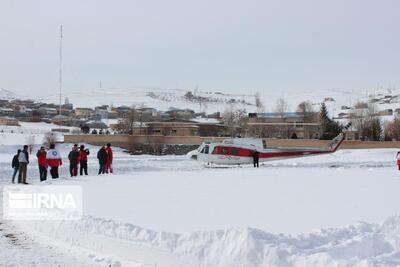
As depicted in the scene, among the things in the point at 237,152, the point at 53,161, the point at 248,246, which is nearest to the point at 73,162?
the point at 53,161

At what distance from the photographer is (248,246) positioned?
7402 mm

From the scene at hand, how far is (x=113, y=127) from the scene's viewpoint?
384 feet

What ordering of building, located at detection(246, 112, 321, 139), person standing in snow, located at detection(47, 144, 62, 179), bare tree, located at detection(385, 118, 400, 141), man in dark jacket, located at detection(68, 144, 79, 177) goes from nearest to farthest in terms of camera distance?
1. person standing in snow, located at detection(47, 144, 62, 179)
2. man in dark jacket, located at detection(68, 144, 79, 177)
3. bare tree, located at detection(385, 118, 400, 141)
4. building, located at detection(246, 112, 321, 139)

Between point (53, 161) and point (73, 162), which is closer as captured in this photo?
point (53, 161)

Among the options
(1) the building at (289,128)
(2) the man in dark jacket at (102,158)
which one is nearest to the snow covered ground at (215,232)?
(2) the man in dark jacket at (102,158)

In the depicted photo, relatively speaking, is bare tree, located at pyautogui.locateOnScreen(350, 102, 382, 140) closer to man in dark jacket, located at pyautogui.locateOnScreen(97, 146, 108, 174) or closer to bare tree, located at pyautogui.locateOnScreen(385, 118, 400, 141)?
bare tree, located at pyautogui.locateOnScreen(385, 118, 400, 141)

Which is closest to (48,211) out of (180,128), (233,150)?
(233,150)

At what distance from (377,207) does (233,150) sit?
2354 centimetres

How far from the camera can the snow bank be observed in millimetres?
7090

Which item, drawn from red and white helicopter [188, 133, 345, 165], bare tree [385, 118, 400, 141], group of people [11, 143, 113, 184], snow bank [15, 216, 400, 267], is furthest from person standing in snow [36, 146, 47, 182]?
bare tree [385, 118, 400, 141]

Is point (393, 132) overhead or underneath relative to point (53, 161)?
overhead

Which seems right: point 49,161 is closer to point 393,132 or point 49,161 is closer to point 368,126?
point 368,126

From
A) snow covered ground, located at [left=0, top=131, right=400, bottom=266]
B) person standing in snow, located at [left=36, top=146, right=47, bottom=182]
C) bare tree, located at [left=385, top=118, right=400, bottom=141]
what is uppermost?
bare tree, located at [left=385, top=118, right=400, bottom=141]

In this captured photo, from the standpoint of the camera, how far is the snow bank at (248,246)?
709cm
